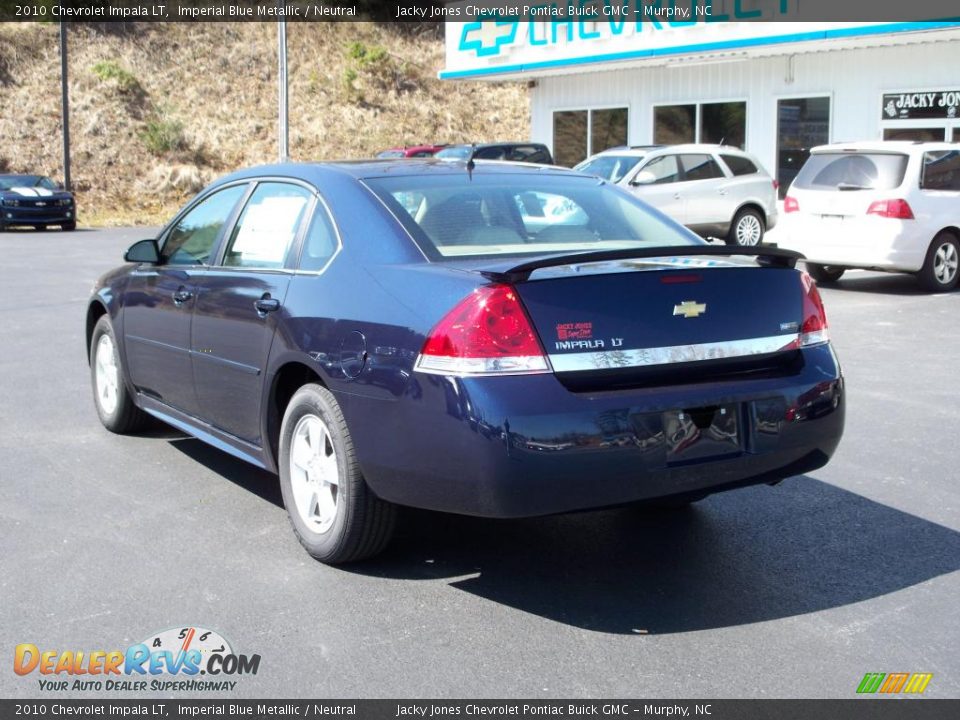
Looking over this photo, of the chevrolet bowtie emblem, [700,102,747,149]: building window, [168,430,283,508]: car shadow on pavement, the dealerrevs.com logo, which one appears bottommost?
the dealerrevs.com logo

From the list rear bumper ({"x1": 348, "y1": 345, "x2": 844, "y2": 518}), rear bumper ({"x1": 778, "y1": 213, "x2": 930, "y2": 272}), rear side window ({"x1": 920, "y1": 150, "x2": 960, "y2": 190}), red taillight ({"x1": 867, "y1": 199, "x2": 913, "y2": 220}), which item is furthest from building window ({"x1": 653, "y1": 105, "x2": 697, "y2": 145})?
rear bumper ({"x1": 348, "y1": 345, "x2": 844, "y2": 518})

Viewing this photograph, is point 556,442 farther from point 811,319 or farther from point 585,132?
point 585,132

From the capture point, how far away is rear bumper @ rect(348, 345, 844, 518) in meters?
3.91

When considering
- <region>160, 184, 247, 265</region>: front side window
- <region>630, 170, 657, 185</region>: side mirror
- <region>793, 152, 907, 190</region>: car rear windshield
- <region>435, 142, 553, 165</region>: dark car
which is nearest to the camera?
<region>160, 184, 247, 265</region>: front side window

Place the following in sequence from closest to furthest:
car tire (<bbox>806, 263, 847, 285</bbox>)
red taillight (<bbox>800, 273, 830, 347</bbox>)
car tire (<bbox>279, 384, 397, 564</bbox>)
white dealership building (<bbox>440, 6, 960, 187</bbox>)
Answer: car tire (<bbox>279, 384, 397, 564</bbox>)
red taillight (<bbox>800, 273, 830, 347</bbox>)
car tire (<bbox>806, 263, 847, 285</bbox>)
white dealership building (<bbox>440, 6, 960, 187</bbox>)

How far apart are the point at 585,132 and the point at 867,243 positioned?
14766 mm

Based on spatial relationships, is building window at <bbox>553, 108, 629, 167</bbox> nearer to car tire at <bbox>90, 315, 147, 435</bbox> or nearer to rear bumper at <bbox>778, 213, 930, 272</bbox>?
rear bumper at <bbox>778, 213, 930, 272</bbox>

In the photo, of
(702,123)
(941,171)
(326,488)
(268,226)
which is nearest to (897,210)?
(941,171)

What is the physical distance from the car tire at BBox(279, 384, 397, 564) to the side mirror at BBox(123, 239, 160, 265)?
1829mm

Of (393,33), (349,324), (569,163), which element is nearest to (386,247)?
(349,324)

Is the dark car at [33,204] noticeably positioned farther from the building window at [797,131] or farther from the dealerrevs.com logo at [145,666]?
the dealerrevs.com logo at [145,666]

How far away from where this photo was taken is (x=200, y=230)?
6.07m

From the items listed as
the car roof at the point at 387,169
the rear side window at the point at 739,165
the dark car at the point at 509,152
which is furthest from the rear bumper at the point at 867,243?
the dark car at the point at 509,152

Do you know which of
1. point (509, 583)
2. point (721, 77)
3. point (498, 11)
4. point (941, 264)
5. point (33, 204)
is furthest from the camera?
point (33, 204)
